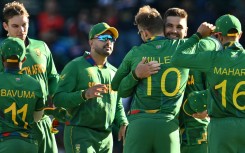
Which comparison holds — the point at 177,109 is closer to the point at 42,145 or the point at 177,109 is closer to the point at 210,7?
the point at 42,145

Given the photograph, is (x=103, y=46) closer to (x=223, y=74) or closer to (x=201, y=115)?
(x=201, y=115)

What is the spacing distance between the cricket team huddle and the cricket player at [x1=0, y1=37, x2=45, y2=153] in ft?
0.04

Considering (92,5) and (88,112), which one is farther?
(92,5)

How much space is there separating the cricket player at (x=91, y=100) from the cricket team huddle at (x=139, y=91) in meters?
0.01

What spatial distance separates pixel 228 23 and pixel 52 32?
28.6 ft

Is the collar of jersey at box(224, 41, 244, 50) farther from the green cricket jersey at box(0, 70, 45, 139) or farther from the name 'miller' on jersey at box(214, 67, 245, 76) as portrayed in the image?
the green cricket jersey at box(0, 70, 45, 139)

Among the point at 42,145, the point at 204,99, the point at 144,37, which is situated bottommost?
the point at 42,145

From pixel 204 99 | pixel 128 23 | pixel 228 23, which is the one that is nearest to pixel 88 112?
pixel 204 99

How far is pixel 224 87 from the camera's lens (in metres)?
9.77

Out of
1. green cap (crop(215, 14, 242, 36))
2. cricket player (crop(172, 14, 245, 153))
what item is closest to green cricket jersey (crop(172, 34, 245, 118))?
cricket player (crop(172, 14, 245, 153))

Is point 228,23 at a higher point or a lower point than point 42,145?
higher

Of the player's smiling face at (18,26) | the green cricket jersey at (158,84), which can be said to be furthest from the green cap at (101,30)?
the green cricket jersey at (158,84)

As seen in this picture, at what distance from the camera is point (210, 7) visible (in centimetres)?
1770

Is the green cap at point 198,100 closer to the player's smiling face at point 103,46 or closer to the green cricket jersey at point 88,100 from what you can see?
the green cricket jersey at point 88,100
